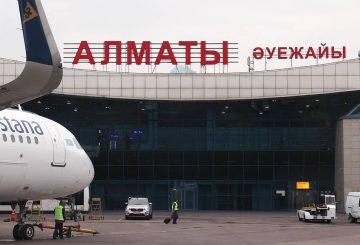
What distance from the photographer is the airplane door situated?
2981 cm

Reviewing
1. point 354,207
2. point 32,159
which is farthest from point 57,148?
point 354,207

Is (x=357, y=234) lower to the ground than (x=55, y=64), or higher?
lower

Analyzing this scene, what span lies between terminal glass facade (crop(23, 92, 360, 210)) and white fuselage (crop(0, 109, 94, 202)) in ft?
126

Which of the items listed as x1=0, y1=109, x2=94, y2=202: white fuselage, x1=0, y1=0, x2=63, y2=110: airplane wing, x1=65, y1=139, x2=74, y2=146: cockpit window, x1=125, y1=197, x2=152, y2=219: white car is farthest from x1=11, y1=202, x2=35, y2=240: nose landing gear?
x1=125, y1=197, x2=152, y2=219: white car

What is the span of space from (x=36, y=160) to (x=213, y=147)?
43493 millimetres

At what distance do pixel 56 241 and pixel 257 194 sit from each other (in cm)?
4233

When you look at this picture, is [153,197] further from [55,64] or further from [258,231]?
[55,64]

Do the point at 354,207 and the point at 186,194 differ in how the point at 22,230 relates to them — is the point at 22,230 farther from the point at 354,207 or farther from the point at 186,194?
the point at 186,194

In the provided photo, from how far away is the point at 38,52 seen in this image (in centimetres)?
1748

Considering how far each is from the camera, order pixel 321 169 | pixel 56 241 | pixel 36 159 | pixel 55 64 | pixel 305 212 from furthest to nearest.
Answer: pixel 321 169 < pixel 305 212 < pixel 56 241 < pixel 36 159 < pixel 55 64

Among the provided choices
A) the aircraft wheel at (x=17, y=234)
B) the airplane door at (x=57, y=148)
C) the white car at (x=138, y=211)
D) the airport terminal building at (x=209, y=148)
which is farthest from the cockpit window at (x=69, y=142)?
the airport terminal building at (x=209, y=148)

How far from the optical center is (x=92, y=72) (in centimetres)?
6688

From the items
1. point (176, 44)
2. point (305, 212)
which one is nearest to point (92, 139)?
point (176, 44)

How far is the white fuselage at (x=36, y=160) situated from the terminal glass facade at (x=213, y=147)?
126 ft
